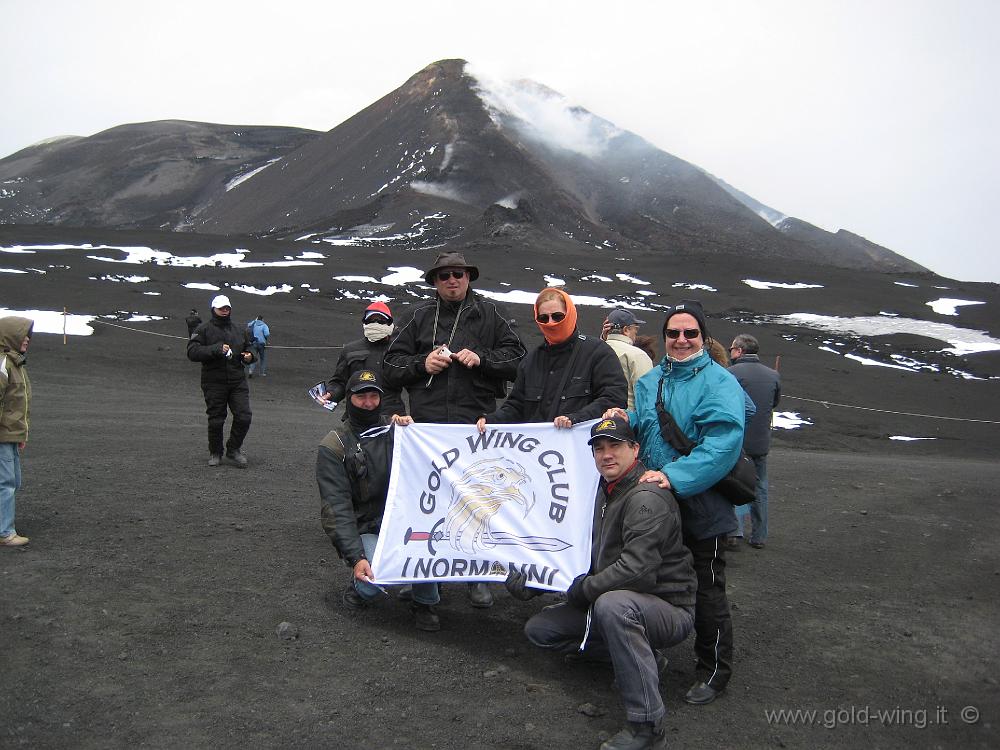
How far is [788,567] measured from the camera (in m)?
7.68

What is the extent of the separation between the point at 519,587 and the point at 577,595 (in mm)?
502

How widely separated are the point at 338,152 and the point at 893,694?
12693 centimetres

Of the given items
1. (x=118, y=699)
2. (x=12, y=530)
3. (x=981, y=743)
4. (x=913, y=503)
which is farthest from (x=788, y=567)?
(x=12, y=530)

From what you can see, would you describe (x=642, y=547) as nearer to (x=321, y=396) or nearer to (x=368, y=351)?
(x=368, y=351)

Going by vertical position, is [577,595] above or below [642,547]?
Answer: below

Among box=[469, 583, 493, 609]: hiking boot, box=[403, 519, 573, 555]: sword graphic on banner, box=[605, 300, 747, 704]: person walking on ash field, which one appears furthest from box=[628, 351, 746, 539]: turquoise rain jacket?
box=[469, 583, 493, 609]: hiking boot

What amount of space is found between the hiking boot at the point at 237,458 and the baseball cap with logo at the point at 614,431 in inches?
282

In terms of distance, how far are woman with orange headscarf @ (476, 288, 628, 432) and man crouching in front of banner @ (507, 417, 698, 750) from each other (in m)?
0.70

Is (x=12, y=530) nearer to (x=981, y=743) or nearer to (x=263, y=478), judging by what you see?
(x=263, y=478)

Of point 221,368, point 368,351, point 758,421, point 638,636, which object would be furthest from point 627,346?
point 221,368

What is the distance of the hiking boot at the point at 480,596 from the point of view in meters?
6.03

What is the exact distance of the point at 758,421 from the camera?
840 centimetres

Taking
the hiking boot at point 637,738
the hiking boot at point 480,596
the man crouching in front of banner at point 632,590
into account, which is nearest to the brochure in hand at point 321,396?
the hiking boot at point 480,596

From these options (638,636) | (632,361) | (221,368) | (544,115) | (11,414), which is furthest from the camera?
(544,115)
